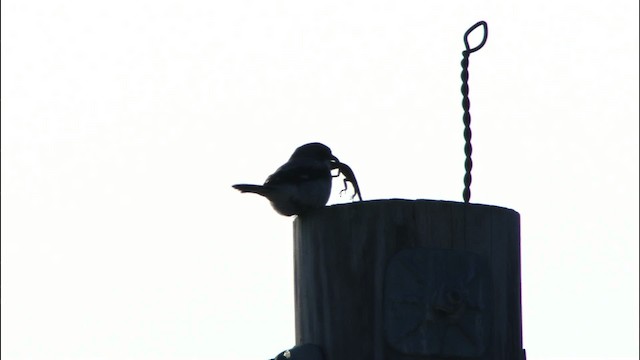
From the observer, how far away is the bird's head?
735 cm

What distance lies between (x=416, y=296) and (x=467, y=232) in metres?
0.31

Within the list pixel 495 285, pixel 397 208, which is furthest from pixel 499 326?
pixel 397 208

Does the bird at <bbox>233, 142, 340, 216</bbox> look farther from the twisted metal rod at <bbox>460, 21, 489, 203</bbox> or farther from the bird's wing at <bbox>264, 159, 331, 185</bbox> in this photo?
the twisted metal rod at <bbox>460, 21, 489, 203</bbox>

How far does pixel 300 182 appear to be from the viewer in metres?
6.80

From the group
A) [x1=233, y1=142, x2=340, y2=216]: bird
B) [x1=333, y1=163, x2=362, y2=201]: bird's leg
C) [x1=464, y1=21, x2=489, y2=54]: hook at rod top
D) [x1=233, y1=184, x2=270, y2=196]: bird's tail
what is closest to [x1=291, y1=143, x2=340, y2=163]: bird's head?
[x1=233, y1=142, x2=340, y2=216]: bird

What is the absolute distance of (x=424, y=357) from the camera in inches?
201

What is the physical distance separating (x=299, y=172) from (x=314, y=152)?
35cm

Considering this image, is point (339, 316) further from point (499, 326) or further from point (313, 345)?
point (499, 326)

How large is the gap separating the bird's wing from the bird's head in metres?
0.04

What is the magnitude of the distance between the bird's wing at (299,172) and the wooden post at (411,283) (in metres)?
1.62

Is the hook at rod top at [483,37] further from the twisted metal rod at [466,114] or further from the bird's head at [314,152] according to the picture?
the bird's head at [314,152]

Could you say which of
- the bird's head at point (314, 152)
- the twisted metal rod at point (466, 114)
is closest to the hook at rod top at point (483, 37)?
the twisted metal rod at point (466, 114)

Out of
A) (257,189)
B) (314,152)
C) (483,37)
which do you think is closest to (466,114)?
(483,37)

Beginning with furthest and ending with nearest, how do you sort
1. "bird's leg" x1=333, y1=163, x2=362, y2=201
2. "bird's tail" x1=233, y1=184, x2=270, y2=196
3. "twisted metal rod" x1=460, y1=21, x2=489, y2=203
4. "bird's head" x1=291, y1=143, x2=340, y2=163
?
"bird's head" x1=291, y1=143, x2=340, y2=163
"bird's tail" x1=233, y1=184, x2=270, y2=196
"bird's leg" x1=333, y1=163, x2=362, y2=201
"twisted metal rod" x1=460, y1=21, x2=489, y2=203
